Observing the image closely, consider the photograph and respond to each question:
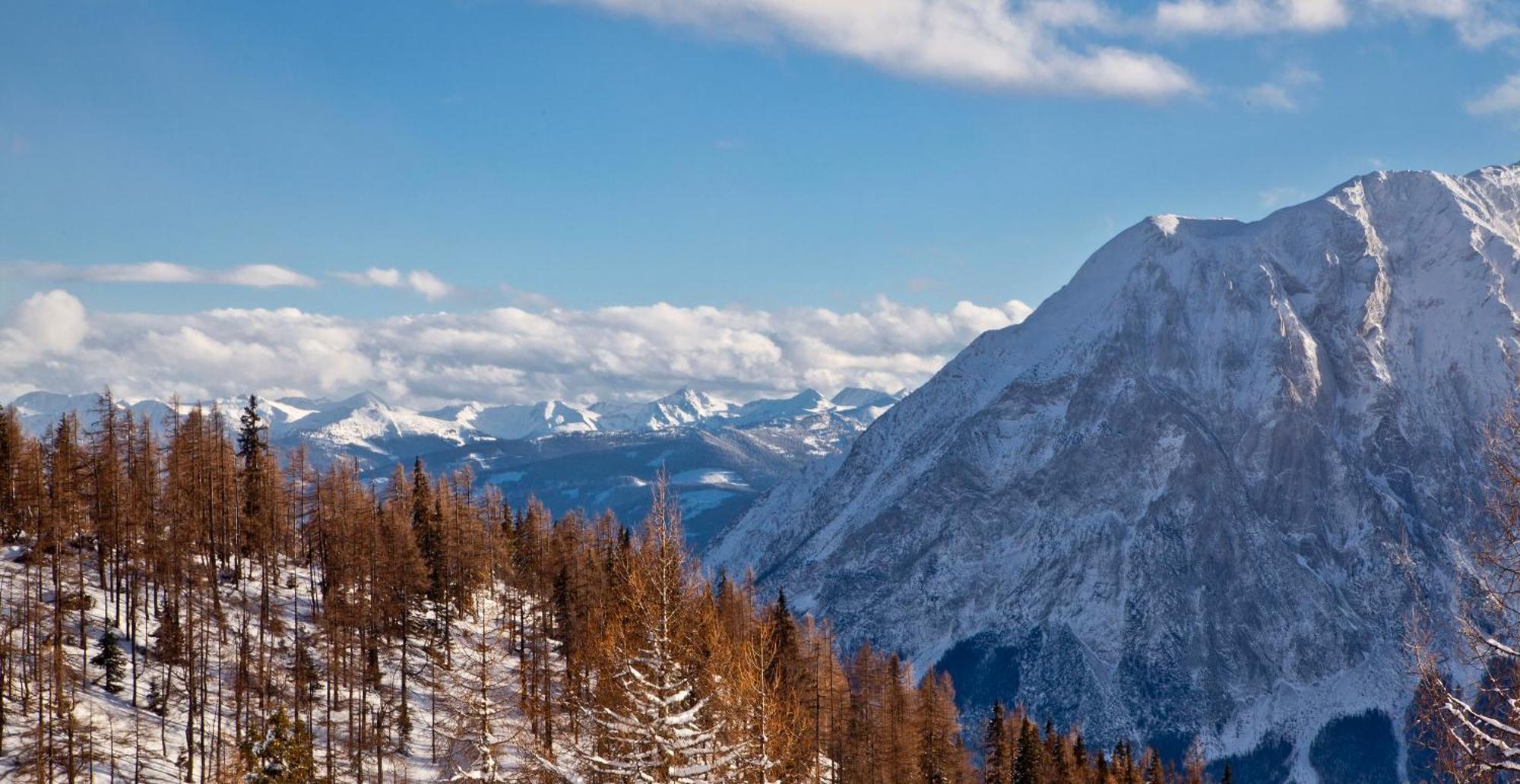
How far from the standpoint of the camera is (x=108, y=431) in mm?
79938

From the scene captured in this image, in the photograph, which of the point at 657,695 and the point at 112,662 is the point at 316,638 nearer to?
the point at 112,662

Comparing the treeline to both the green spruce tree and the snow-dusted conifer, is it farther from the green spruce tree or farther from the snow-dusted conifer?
the snow-dusted conifer

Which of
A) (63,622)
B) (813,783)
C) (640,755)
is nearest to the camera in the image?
→ (640,755)

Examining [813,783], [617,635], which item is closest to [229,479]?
[813,783]

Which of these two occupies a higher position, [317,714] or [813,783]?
[813,783]

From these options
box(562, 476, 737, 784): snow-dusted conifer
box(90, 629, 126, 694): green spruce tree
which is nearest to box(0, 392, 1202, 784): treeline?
box(90, 629, 126, 694): green spruce tree


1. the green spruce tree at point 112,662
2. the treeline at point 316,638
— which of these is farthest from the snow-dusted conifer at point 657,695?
the green spruce tree at point 112,662

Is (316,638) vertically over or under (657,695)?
under

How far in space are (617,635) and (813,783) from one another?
20440mm

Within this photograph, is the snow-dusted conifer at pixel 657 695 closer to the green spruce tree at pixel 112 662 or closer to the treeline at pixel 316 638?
the treeline at pixel 316 638

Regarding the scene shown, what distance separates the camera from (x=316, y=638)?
74.1 metres

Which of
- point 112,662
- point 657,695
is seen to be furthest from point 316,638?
point 657,695

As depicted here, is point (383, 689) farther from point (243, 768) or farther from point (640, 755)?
point (640, 755)

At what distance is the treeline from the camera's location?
51.7 metres
